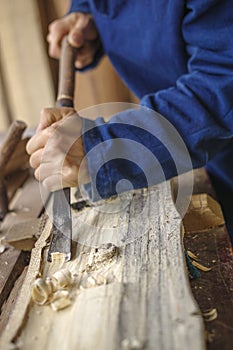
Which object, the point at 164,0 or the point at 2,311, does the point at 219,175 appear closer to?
the point at 164,0

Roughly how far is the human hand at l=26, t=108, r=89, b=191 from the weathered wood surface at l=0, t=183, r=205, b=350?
128mm

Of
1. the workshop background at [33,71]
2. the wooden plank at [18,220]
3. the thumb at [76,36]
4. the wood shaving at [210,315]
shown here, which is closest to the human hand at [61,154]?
the wooden plank at [18,220]

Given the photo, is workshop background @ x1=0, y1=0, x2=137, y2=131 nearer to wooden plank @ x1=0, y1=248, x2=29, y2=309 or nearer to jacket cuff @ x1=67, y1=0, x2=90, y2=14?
jacket cuff @ x1=67, y1=0, x2=90, y2=14

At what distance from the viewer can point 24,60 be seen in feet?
7.63

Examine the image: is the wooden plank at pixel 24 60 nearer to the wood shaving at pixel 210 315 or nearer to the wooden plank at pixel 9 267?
the wooden plank at pixel 9 267

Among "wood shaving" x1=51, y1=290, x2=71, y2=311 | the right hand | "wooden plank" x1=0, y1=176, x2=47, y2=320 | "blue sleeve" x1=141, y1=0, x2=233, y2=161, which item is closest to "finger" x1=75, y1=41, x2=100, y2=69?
the right hand

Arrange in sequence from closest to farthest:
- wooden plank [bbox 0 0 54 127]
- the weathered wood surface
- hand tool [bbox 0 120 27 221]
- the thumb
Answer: the weathered wood surface, hand tool [bbox 0 120 27 221], the thumb, wooden plank [bbox 0 0 54 127]

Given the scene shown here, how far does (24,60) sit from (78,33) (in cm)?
107

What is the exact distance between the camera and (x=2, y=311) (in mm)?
688

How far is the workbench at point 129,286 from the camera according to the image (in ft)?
1.71

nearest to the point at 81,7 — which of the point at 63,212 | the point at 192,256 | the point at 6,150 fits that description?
the point at 6,150

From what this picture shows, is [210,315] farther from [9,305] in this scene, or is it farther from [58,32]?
[58,32]

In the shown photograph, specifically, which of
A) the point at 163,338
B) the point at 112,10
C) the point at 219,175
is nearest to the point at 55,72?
the point at 112,10

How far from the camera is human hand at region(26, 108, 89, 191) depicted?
862 mm
